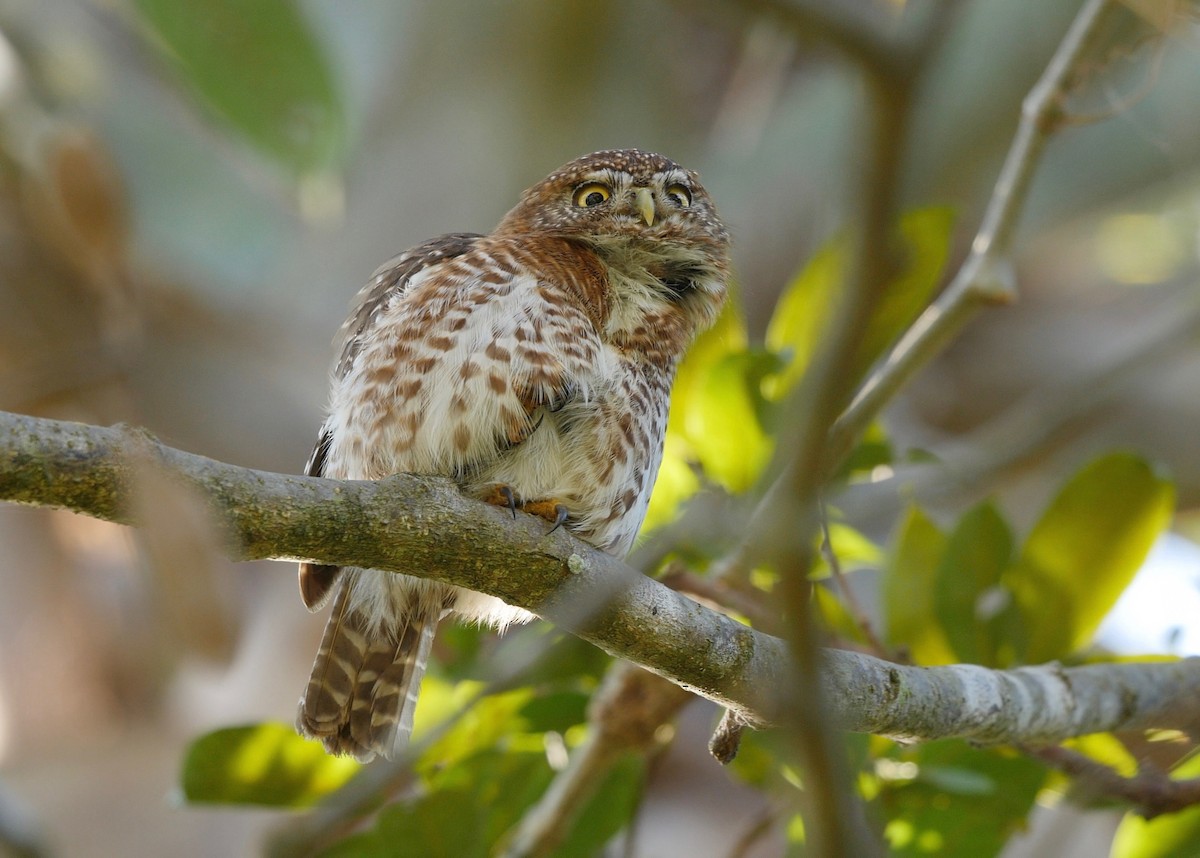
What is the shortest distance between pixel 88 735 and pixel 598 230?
513 centimetres

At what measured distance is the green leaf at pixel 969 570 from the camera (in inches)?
141

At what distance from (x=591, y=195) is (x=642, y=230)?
24 centimetres

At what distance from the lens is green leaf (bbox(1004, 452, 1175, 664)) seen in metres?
3.62

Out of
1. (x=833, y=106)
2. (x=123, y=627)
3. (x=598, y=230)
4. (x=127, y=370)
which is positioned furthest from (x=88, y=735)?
(x=833, y=106)

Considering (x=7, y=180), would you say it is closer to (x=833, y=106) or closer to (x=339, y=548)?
(x=833, y=106)

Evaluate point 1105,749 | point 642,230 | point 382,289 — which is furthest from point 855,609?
point 382,289

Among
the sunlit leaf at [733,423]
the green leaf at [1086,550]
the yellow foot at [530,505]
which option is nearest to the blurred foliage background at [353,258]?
the green leaf at [1086,550]

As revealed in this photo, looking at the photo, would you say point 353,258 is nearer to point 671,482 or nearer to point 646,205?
point 646,205

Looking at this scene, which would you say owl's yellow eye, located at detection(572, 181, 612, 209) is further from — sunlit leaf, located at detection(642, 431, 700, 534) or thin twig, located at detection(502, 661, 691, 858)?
thin twig, located at detection(502, 661, 691, 858)

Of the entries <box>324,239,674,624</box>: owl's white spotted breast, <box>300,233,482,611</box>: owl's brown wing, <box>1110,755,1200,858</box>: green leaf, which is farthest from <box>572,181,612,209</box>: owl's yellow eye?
<box>1110,755,1200,858</box>: green leaf

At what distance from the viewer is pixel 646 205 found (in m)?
4.01

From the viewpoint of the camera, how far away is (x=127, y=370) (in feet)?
22.9

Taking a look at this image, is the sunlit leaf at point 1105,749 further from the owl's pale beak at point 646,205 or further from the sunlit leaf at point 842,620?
the owl's pale beak at point 646,205

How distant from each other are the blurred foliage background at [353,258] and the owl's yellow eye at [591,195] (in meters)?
2.10
